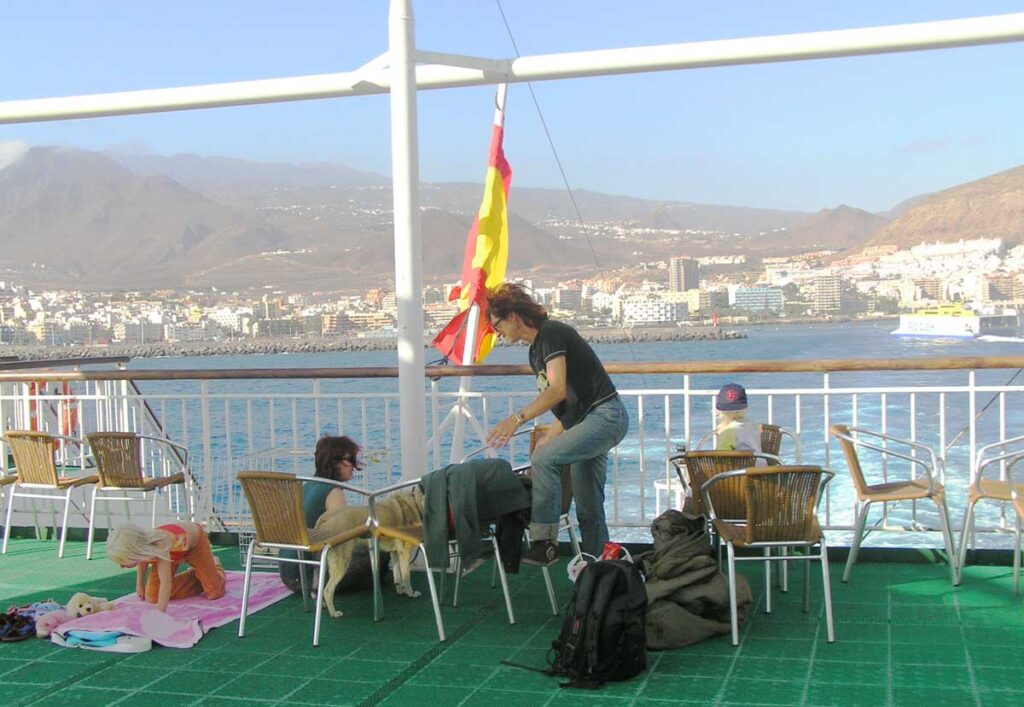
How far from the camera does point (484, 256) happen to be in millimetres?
7906

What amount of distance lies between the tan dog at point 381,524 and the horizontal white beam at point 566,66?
226 cm

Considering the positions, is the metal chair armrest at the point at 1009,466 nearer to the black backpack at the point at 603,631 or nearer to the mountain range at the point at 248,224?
the black backpack at the point at 603,631

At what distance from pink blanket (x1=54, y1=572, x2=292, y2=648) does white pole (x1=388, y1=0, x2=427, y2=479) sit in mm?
985

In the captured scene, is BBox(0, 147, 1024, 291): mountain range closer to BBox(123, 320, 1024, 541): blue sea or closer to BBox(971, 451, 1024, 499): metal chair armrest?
BBox(123, 320, 1024, 541): blue sea

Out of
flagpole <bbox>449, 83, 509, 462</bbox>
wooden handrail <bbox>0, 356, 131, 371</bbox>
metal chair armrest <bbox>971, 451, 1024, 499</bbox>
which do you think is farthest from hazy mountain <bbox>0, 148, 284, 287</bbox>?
metal chair armrest <bbox>971, 451, 1024, 499</bbox>

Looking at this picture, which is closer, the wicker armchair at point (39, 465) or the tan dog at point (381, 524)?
the tan dog at point (381, 524)

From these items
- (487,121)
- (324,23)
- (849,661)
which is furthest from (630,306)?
(849,661)

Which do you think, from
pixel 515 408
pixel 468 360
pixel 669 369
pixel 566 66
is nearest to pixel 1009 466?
pixel 669 369

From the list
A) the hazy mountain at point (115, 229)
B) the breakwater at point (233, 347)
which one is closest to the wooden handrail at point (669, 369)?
the breakwater at point (233, 347)

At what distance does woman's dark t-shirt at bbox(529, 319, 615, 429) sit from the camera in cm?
519

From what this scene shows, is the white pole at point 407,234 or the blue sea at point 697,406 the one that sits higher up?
the white pole at point 407,234

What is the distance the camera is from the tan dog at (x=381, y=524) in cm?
515

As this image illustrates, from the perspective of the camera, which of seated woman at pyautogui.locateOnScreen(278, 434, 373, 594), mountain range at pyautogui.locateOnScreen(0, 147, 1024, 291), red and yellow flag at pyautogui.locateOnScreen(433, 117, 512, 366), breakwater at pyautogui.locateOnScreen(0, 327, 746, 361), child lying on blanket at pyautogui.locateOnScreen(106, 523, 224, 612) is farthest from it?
breakwater at pyautogui.locateOnScreen(0, 327, 746, 361)

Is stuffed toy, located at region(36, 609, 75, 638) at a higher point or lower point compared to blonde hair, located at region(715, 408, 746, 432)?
lower
